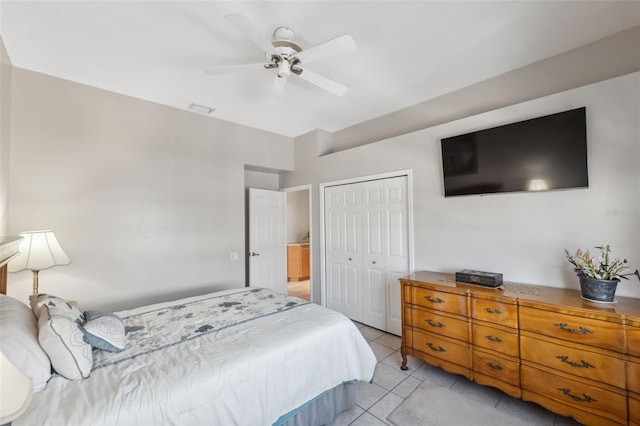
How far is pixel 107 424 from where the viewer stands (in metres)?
1.12

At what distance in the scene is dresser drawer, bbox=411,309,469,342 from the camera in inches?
90.8

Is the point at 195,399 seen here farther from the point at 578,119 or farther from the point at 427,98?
the point at 427,98

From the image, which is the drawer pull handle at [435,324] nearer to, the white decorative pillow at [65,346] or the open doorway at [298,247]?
the white decorative pillow at [65,346]

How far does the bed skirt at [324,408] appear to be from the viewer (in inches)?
67.0

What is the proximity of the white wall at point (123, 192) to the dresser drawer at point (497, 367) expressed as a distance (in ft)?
9.94

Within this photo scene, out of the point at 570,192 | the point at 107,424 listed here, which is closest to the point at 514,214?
the point at 570,192

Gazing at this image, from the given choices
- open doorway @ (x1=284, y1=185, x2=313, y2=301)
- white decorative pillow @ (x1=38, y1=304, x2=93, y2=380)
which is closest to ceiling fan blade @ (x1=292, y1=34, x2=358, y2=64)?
white decorative pillow @ (x1=38, y1=304, x2=93, y2=380)

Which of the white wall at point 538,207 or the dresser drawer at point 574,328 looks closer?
the dresser drawer at point 574,328

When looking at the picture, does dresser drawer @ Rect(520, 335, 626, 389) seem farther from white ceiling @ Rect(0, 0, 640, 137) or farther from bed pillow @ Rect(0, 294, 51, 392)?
bed pillow @ Rect(0, 294, 51, 392)

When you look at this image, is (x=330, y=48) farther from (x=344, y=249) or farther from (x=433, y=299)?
(x=344, y=249)

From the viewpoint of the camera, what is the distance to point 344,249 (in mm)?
3998

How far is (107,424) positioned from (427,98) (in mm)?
3836

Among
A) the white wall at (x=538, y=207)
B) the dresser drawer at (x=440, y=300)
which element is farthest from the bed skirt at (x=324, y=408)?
the white wall at (x=538, y=207)

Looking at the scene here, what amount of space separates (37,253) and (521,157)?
4.27 m
